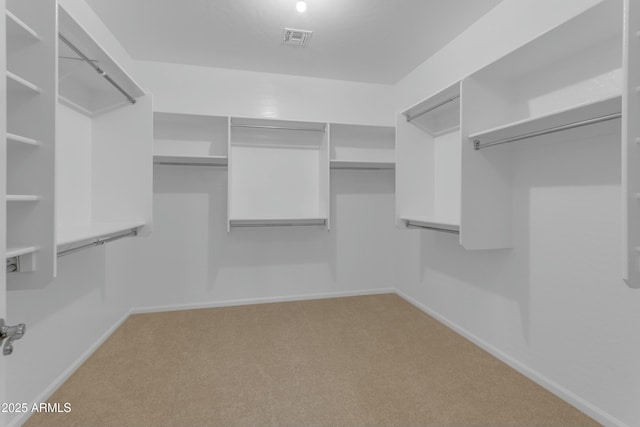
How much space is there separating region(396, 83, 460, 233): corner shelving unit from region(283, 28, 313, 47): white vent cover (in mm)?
1062

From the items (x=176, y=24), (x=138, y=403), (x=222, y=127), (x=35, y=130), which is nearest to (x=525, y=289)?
(x=138, y=403)

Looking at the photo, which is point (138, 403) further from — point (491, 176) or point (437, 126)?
point (437, 126)

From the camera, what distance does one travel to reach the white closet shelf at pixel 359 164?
337 cm

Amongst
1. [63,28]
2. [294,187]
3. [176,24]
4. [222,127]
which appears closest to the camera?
[63,28]

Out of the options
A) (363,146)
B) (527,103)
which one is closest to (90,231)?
(363,146)

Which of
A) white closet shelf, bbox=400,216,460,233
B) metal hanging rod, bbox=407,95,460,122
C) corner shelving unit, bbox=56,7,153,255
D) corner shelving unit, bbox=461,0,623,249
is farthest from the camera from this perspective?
metal hanging rod, bbox=407,95,460,122

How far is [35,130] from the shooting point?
1227 millimetres

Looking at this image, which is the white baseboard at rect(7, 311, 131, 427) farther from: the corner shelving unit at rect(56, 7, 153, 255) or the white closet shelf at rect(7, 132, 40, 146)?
the white closet shelf at rect(7, 132, 40, 146)

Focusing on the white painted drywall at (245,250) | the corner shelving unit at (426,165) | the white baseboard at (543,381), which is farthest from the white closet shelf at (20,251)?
the white baseboard at (543,381)

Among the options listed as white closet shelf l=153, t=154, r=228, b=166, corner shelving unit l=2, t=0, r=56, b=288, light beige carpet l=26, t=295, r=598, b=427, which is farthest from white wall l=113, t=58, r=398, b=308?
corner shelving unit l=2, t=0, r=56, b=288

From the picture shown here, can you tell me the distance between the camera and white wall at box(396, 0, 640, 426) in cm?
164

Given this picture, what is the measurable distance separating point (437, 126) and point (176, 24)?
94.3 inches

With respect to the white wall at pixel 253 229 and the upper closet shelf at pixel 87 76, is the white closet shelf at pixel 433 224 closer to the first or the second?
the white wall at pixel 253 229

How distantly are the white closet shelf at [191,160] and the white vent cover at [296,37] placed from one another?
46.9 inches
